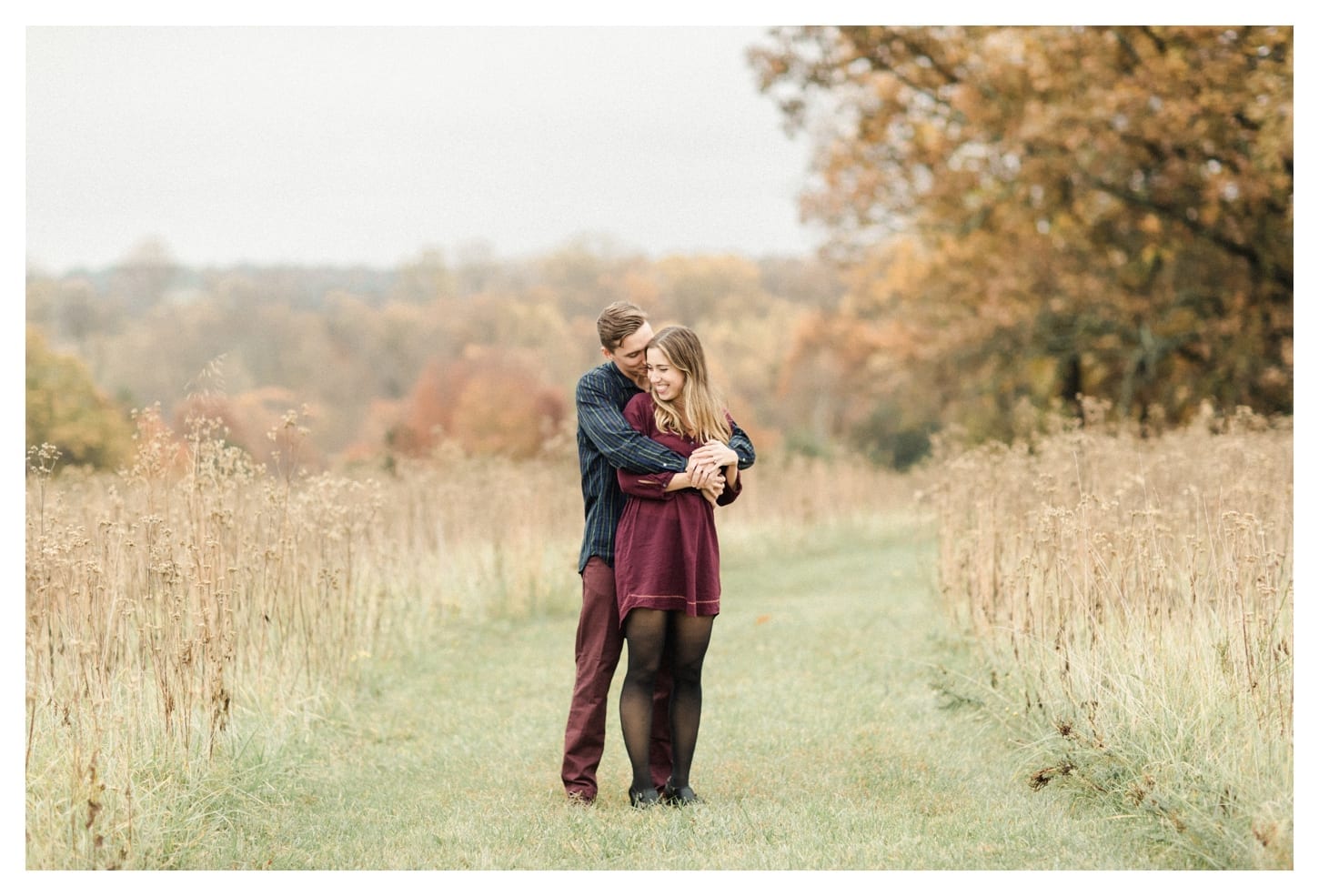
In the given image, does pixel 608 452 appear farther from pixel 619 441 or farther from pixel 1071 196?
pixel 1071 196

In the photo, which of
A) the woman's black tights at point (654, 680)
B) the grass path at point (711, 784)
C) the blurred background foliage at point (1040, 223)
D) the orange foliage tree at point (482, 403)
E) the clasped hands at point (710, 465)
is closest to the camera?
the grass path at point (711, 784)

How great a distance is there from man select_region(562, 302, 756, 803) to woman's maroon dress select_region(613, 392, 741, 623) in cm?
12

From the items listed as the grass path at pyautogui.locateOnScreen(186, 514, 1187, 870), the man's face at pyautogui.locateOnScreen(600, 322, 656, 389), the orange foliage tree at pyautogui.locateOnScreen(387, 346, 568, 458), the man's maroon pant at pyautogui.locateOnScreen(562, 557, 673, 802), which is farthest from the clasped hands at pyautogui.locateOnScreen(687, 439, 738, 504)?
the orange foliage tree at pyautogui.locateOnScreen(387, 346, 568, 458)

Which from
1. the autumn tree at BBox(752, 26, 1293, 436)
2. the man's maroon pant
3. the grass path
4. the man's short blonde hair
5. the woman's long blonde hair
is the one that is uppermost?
the autumn tree at BBox(752, 26, 1293, 436)

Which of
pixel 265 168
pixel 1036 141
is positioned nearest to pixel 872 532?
pixel 1036 141

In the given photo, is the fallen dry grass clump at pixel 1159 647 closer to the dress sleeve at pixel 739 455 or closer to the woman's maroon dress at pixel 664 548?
the dress sleeve at pixel 739 455

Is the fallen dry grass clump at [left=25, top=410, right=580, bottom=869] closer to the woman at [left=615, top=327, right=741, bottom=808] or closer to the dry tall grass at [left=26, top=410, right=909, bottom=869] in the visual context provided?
the dry tall grass at [left=26, top=410, right=909, bottom=869]

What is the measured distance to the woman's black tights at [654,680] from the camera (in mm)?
4422

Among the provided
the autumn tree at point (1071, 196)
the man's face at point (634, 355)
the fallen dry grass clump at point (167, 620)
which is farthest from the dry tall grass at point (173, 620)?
the autumn tree at point (1071, 196)

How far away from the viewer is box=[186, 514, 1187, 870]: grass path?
4.05 m

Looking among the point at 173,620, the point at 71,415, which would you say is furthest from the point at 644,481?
the point at 71,415

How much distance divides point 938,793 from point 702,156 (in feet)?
111

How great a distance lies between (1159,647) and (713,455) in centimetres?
191

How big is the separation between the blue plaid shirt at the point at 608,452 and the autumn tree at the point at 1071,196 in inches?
417
